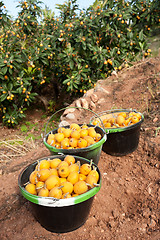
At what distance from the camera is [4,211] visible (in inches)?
84.4

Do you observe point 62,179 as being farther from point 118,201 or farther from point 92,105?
point 92,105

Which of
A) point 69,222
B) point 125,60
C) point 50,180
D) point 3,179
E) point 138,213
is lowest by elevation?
point 3,179

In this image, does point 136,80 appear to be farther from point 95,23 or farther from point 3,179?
point 3,179

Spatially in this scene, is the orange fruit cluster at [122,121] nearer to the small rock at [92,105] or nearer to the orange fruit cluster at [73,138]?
the orange fruit cluster at [73,138]

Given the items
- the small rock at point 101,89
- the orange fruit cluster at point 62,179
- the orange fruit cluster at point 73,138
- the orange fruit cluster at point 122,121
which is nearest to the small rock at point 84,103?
the small rock at point 101,89

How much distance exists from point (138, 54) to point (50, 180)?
503 cm

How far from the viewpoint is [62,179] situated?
5.47 ft

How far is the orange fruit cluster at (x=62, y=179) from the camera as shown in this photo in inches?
60.4

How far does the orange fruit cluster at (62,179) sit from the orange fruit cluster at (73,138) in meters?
0.29

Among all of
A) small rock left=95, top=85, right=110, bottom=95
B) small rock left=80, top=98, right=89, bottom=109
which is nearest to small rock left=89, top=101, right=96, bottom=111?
small rock left=80, top=98, right=89, bottom=109

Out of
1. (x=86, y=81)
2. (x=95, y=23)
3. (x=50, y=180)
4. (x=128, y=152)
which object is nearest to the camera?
(x=50, y=180)

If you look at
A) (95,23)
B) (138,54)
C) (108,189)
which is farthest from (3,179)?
(138,54)

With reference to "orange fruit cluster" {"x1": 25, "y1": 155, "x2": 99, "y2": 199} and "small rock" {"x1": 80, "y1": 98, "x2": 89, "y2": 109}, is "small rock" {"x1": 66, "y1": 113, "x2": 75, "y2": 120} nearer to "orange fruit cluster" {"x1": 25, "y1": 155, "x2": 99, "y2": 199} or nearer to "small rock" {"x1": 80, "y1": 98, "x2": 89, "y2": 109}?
"small rock" {"x1": 80, "y1": 98, "x2": 89, "y2": 109}

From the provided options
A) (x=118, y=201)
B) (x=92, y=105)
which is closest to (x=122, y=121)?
(x=118, y=201)
